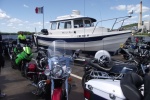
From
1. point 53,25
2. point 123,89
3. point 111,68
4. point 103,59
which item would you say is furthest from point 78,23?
point 123,89

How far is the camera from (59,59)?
401cm

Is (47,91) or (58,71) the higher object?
(58,71)

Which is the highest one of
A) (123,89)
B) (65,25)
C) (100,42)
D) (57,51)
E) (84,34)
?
(65,25)

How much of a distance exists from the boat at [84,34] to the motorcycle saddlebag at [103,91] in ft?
25.8

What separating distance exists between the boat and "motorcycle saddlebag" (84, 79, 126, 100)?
7.87 meters

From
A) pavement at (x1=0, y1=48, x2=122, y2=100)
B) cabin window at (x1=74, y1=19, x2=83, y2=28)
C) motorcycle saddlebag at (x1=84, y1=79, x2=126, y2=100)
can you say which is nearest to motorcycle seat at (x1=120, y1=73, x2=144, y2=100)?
motorcycle saddlebag at (x1=84, y1=79, x2=126, y2=100)

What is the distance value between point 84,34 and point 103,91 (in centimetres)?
964

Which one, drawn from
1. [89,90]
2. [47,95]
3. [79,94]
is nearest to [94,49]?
[79,94]

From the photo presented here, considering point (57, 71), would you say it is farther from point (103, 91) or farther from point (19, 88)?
point (19, 88)

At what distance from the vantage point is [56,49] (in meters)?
4.32

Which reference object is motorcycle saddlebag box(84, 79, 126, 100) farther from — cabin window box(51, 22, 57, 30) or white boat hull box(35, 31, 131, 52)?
cabin window box(51, 22, 57, 30)

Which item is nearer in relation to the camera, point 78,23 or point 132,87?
point 132,87

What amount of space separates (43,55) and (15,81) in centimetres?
133

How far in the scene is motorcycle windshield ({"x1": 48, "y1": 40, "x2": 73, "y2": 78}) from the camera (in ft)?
12.6
